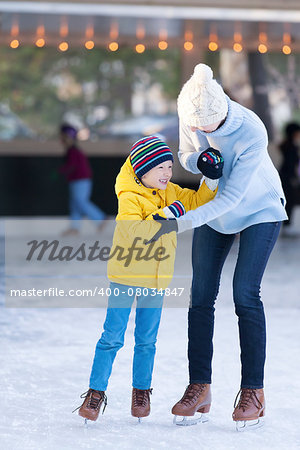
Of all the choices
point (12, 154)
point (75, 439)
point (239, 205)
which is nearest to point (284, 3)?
point (12, 154)

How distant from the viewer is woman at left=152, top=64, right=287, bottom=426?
2730 mm

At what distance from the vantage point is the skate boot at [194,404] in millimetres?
2883

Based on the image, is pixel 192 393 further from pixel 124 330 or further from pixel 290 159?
pixel 290 159

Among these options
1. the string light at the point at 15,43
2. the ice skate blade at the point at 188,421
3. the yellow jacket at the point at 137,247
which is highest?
the string light at the point at 15,43

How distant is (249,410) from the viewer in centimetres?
282

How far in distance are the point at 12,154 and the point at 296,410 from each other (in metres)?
7.37

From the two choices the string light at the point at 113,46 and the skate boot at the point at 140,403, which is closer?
the skate boot at the point at 140,403

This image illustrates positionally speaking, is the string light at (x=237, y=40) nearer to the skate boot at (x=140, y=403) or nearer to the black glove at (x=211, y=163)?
the black glove at (x=211, y=163)

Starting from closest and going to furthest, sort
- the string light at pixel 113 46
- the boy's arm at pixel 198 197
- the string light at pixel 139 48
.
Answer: the boy's arm at pixel 198 197
the string light at pixel 113 46
the string light at pixel 139 48

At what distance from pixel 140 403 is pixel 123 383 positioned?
50 centimetres

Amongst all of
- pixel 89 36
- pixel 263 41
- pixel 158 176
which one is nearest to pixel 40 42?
pixel 89 36

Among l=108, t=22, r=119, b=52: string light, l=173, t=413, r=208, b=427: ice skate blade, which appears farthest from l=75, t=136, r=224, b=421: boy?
l=108, t=22, r=119, b=52: string light

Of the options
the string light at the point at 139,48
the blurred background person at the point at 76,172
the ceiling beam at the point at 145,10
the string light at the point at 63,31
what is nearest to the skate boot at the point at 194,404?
the ceiling beam at the point at 145,10

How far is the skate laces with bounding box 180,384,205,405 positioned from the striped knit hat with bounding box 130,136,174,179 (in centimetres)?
82
